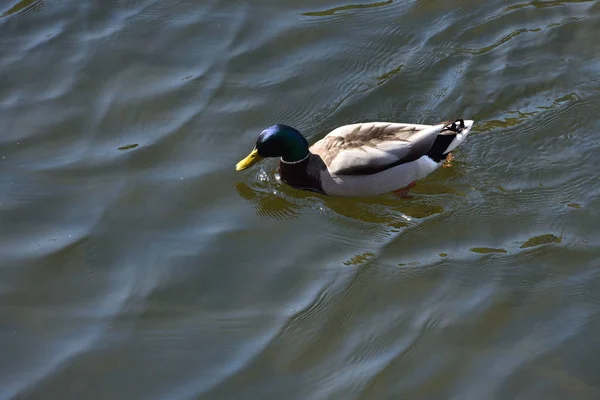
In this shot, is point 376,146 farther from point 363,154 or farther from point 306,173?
point 306,173

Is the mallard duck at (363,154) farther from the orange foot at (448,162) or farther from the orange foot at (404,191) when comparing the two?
the orange foot at (448,162)

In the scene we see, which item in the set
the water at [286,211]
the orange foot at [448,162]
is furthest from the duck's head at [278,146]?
the orange foot at [448,162]

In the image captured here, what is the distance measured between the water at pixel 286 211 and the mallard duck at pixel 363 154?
0.51ft

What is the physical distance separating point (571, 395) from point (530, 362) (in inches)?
11.9

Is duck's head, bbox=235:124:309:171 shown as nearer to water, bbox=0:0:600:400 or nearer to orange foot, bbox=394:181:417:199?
water, bbox=0:0:600:400

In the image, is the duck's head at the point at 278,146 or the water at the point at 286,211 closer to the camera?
the water at the point at 286,211

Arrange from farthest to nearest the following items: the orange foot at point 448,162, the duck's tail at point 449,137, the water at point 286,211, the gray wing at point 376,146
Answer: the orange foot at point 448,162, the duck's tail at point 449,137, the gray wing at point 376,146, the water at point 286,211

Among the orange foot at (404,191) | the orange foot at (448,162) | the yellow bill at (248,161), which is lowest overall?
the orange foot at (404,191)

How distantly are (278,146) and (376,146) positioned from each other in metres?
0.77

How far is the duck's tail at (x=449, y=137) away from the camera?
669 centimetres

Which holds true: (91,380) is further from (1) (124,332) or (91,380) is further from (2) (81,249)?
(2) (81,249)

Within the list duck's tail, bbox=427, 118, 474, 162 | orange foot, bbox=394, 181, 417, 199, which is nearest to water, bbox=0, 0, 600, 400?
orange foot, bbox=394, 181, 417, 199

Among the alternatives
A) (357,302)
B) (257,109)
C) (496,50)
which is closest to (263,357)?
(357,302)

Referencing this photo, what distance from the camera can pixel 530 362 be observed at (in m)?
4.91
